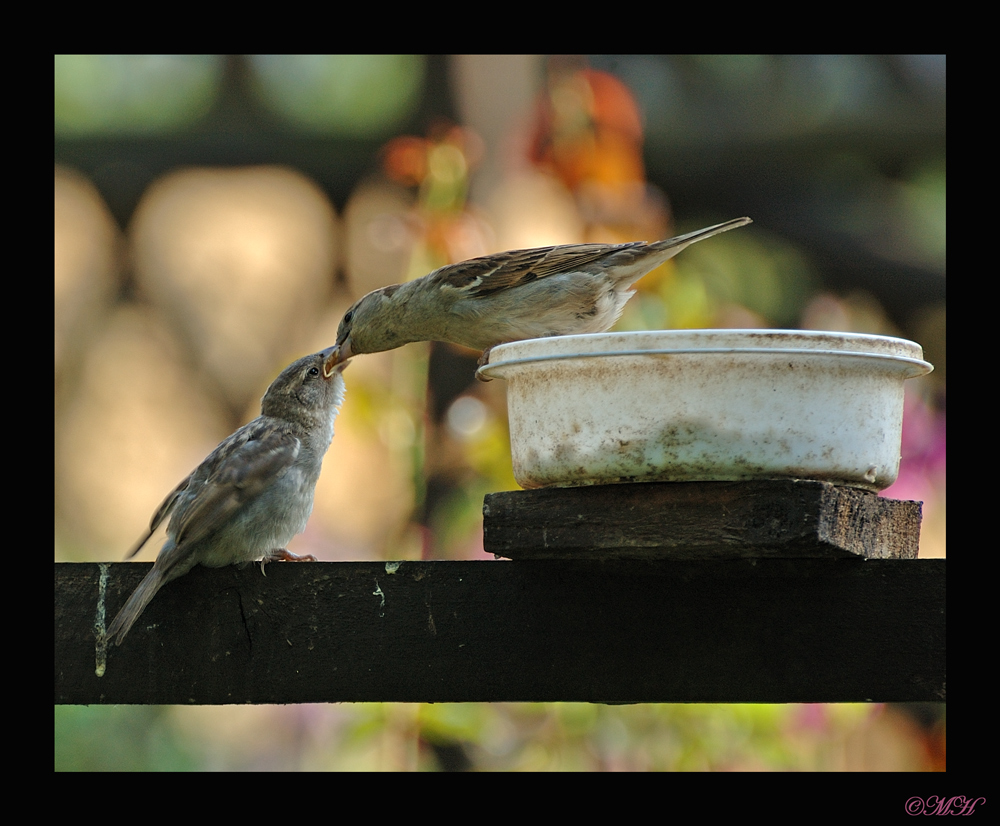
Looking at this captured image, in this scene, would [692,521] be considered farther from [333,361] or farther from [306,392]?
[333,361]

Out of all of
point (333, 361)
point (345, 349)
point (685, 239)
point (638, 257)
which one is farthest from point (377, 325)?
point (685, 239)

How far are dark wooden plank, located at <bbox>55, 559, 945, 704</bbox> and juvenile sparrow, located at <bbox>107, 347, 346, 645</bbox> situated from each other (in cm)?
14

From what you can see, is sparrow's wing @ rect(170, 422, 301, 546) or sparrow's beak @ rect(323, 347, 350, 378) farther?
sparrow's beak @ rect(323, 347, 350, 378)

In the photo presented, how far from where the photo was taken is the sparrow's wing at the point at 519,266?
3.43 metres

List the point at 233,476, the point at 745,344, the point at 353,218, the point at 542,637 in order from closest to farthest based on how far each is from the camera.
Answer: the point at 745,344, the point at 542,637, the point at 233,476, the point at 353,218

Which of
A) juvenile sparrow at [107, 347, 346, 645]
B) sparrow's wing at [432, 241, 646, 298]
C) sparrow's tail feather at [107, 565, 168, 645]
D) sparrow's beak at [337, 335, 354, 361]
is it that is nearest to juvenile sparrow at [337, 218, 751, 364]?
sparrow's wing at [432, 241, 646, 298]

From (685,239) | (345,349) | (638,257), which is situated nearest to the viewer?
(685,239)

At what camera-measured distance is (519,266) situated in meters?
3.44

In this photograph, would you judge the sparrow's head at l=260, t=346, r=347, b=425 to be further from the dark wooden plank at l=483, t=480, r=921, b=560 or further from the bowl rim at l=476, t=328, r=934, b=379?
the bowl rim at l=476, t=328, r=934, b=379

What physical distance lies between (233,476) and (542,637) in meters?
1.06

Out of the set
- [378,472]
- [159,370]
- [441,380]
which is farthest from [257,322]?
[441,380]

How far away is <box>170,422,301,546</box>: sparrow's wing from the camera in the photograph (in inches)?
106

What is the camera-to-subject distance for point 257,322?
17.7ft

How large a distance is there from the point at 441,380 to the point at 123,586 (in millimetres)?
2163
